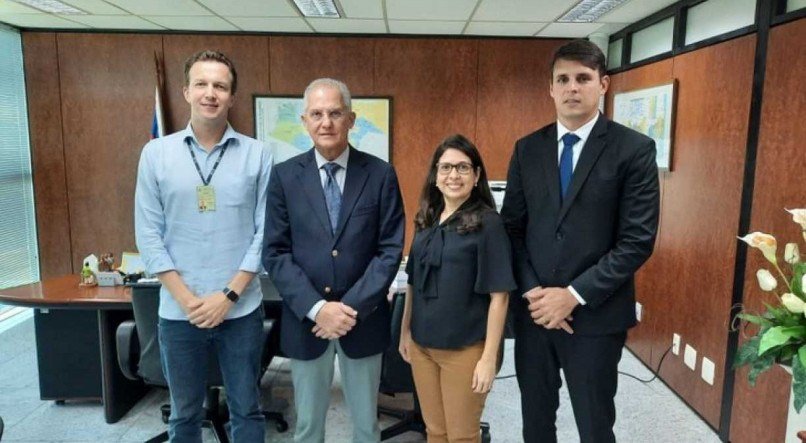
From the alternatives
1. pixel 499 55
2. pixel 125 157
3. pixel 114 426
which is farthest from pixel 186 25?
pixel 114 426

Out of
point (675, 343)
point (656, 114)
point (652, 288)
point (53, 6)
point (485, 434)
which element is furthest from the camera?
point (53, 6)

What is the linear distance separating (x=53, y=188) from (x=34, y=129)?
55cm

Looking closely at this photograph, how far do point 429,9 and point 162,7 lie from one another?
A: 1.93 metres

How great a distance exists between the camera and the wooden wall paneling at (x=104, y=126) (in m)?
4.66

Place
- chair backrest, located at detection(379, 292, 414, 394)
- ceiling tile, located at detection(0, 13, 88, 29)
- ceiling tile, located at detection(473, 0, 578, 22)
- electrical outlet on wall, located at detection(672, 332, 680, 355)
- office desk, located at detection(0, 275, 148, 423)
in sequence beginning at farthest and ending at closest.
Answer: ceiling tile, located at detection(0, 13, 88, 29) < ceiling tile, located at detection(473, 0, 578, 22) < electrical outlet on wall, located at detection(672, 332, 680, 355) < office desk, located at detection(0, 275, 148, 423) < chair backrest, located at detection(379, 292, 414, 394)

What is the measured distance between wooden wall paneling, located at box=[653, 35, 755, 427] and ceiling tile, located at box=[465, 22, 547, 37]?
4.45 ft

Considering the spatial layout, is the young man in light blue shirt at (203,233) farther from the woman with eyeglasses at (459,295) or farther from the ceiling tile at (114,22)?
the ceiling tile at (114,22)

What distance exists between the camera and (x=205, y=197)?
1.84 m

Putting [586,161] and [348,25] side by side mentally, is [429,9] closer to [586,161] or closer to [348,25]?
[348,25]

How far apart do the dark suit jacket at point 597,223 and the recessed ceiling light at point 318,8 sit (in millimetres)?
2561

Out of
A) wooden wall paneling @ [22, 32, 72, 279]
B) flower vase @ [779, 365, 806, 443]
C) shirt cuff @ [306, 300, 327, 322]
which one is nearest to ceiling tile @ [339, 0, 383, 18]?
shirt cuff @ [306, 300, 327, 322]

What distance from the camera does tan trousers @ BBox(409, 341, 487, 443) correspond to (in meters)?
1.70

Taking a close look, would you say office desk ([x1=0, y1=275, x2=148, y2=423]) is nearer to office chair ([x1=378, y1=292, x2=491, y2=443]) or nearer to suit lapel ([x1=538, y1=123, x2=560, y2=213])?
office chair ([x1=378, y1=292, x2=491, y2=443])

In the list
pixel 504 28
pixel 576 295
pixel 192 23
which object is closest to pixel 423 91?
pixel 504 28
